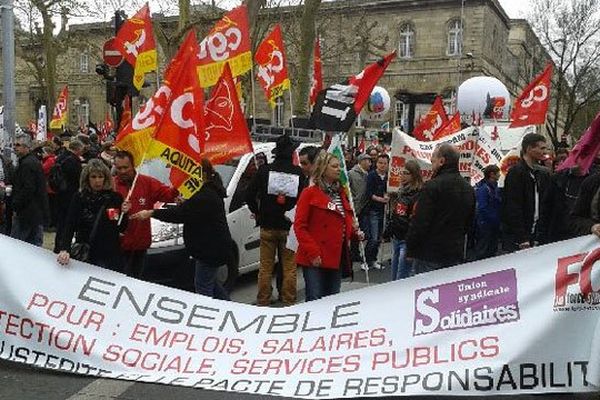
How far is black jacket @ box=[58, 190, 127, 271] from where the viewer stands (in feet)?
20.0

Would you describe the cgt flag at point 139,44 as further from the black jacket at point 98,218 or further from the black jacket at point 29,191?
the black jacket at point 98,218

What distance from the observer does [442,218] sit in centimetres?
602

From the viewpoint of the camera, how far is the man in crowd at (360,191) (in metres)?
10.7

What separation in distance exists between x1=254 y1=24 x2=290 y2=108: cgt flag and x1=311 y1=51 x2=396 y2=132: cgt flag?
13.5 ft

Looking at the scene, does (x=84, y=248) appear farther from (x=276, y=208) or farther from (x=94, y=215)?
(x=276, y=208)

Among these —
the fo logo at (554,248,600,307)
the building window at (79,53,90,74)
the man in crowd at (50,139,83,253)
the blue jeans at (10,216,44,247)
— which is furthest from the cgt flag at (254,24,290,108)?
the building window at (79,53,90,74)

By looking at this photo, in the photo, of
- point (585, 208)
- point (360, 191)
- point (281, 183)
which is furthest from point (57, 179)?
point (585, 208)

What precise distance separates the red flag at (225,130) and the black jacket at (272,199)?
2.85 ft

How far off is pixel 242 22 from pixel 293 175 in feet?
9.32

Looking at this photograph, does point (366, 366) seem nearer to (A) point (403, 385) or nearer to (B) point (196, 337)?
(A) point (403, 385)

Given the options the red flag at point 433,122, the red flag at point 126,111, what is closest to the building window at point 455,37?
the red flag at point 433,122

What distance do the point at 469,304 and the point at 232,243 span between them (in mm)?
3022

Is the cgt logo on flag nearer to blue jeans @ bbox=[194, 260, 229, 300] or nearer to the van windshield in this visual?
blue jeans @ bbox=[194, 260, 229, 300]

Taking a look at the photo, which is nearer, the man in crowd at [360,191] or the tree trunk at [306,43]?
the man in crowd at [360,191]
